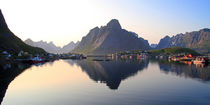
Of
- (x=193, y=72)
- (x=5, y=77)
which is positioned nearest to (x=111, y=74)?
(x=193, y=72)

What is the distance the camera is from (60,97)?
4716 cm

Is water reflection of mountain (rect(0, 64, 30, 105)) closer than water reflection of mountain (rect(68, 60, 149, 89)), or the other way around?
water reflection of mountain (rect(0, 64, 30, 105))

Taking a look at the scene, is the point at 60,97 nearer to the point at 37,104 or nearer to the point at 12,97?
the point at 37,104

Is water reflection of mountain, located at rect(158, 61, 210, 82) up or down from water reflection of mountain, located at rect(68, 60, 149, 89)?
up

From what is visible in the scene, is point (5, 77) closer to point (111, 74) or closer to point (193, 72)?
point (111, 74)

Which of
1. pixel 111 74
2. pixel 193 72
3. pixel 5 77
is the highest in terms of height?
pixel 193 72

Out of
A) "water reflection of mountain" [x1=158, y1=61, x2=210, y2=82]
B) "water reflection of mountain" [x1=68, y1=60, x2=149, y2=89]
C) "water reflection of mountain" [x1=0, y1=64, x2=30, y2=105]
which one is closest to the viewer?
"water reflection of mountain" [x1=0, y1=64, x2=30, y2=105]

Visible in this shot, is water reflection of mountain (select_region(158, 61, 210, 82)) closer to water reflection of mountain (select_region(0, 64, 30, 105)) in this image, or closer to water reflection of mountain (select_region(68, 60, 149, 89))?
water reflection of mountain (select_region(68, 60, 149, 89))

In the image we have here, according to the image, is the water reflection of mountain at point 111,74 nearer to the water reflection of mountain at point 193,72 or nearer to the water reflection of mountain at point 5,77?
the water reflection of mountain at point 193,72

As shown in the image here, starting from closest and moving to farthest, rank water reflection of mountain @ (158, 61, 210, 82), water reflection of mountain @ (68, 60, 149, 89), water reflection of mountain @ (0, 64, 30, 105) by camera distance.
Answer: water reflection of mountain @ (0, 64, 30, 105)
water reflection of mountain @ (68, 60, 149, 89)
water reflection of mountain @ (158, 61, 210, 82)

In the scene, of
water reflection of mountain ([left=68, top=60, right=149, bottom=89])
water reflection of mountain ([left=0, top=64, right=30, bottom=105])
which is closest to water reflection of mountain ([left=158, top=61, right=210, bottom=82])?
water reflection of mountain ([left=68, top=60, right=149, bottom=89])

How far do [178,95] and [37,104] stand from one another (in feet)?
113

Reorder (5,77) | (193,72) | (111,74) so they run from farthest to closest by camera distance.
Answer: (193,72), (111,74), (5,77)

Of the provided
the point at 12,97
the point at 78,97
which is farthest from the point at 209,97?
the point at 12,97
